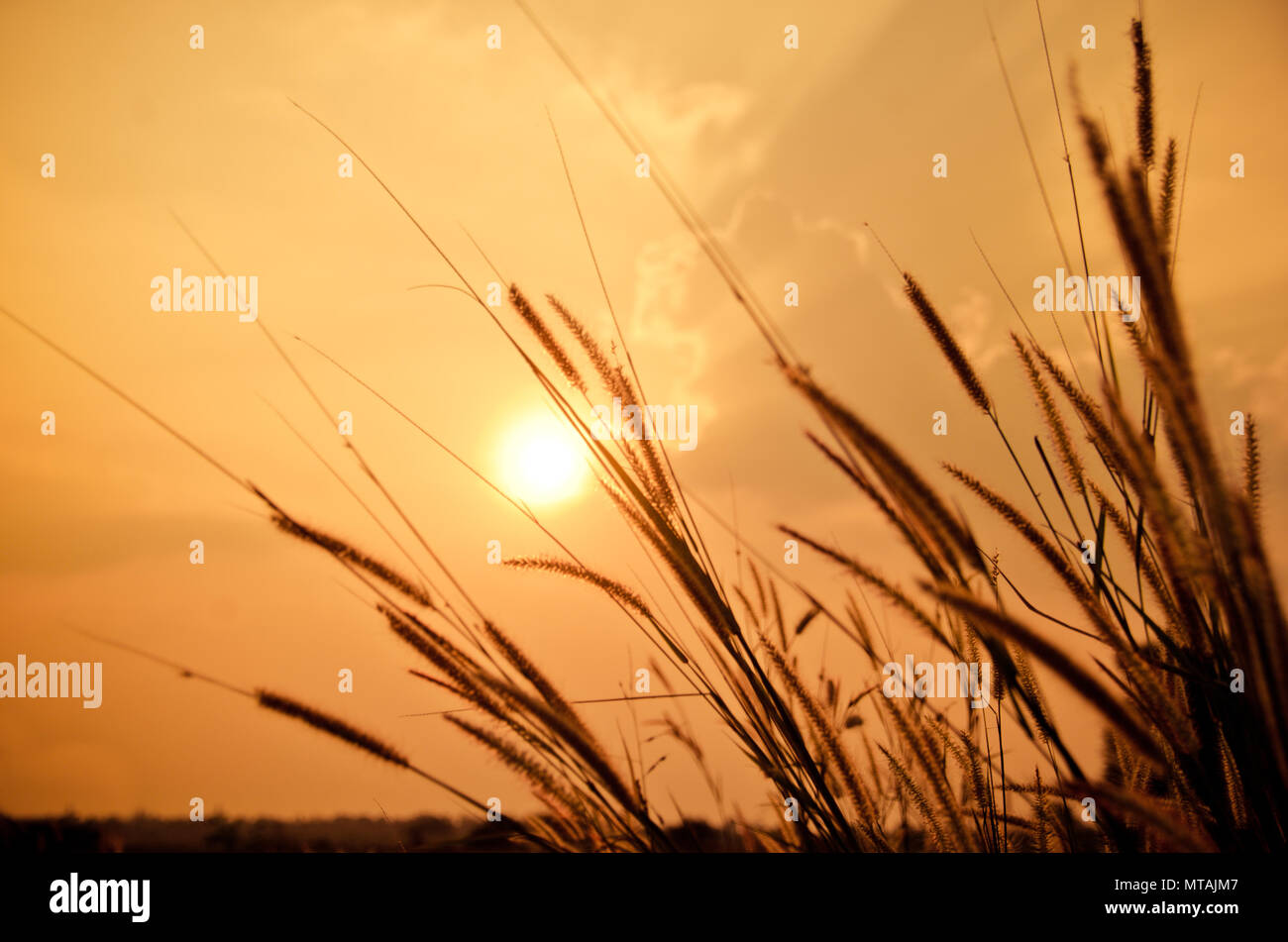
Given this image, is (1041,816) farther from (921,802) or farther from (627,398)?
(627,398)

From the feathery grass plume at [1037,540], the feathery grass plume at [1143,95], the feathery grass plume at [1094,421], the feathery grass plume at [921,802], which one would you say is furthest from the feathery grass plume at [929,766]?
the feathery grass plume at [1143,95]

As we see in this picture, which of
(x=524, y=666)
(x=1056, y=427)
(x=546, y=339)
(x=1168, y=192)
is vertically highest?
(x=1168, y=192)

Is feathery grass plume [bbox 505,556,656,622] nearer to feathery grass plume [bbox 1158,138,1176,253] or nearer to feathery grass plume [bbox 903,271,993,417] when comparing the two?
feathery grass plume [bbox 903,271,993,417]

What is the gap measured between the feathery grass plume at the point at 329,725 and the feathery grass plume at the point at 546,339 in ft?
1.53

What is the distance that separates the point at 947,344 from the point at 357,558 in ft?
2.34

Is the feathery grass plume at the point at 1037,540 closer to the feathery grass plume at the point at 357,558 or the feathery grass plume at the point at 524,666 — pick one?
the feathery grass plume at the point at 524,666

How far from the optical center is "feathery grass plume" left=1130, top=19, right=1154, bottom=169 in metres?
0.76

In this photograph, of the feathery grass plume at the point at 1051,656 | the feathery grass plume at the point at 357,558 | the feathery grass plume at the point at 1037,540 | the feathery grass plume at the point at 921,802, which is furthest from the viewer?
the feathery grass plume at the point at 921,802

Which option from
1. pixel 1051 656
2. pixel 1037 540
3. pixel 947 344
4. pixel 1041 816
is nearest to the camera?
pixel 1051 656

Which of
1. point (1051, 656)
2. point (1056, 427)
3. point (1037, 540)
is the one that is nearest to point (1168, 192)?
point (1056, 427)

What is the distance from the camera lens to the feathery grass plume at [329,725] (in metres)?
0.70

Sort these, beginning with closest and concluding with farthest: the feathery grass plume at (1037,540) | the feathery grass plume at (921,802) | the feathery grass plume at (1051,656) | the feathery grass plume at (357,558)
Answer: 1. the feathery grass plume at (1051,656)
2. the feathery grass plume at (1037,540)
3. the feathery grass plume at (357,558)
4. the feathery grass plume at (921,802)

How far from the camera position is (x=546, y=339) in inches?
30.7
